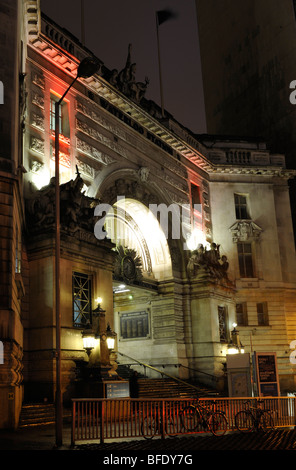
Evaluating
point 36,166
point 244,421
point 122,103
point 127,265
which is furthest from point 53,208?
point 122,103

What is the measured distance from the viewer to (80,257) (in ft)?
73.4

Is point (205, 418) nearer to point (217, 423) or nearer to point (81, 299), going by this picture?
point (217, 423)

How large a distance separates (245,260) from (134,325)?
37.0 ft

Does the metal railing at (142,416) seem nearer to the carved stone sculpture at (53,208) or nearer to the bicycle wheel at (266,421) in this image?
the bicycle wheel at (266,421)

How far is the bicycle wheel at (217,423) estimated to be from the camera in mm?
14609

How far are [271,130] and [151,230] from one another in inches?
945

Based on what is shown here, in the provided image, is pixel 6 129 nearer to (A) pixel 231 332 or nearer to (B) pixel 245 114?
(A) pixel 231 332

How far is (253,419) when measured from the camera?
50.5ft

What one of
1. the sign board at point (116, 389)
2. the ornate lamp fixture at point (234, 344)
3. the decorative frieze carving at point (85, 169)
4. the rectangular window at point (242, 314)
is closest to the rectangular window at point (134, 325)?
the ornate lamp fixture at point (234, 344)

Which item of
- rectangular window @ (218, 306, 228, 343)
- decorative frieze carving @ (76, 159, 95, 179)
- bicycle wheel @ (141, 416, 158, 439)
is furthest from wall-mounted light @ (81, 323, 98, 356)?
rectangular window @ (218, 306, 228, 343)

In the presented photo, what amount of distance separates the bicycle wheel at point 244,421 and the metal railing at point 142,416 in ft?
0.68

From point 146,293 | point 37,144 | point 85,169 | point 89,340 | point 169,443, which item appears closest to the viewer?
point 169,443

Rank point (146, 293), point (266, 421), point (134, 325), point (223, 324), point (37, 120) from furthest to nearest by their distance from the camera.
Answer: point (223, 324) < point (134, 325) < point (146, 293) < point (37, 120) < point (266, 421)

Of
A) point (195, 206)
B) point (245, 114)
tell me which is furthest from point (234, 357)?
point (245, 114)
